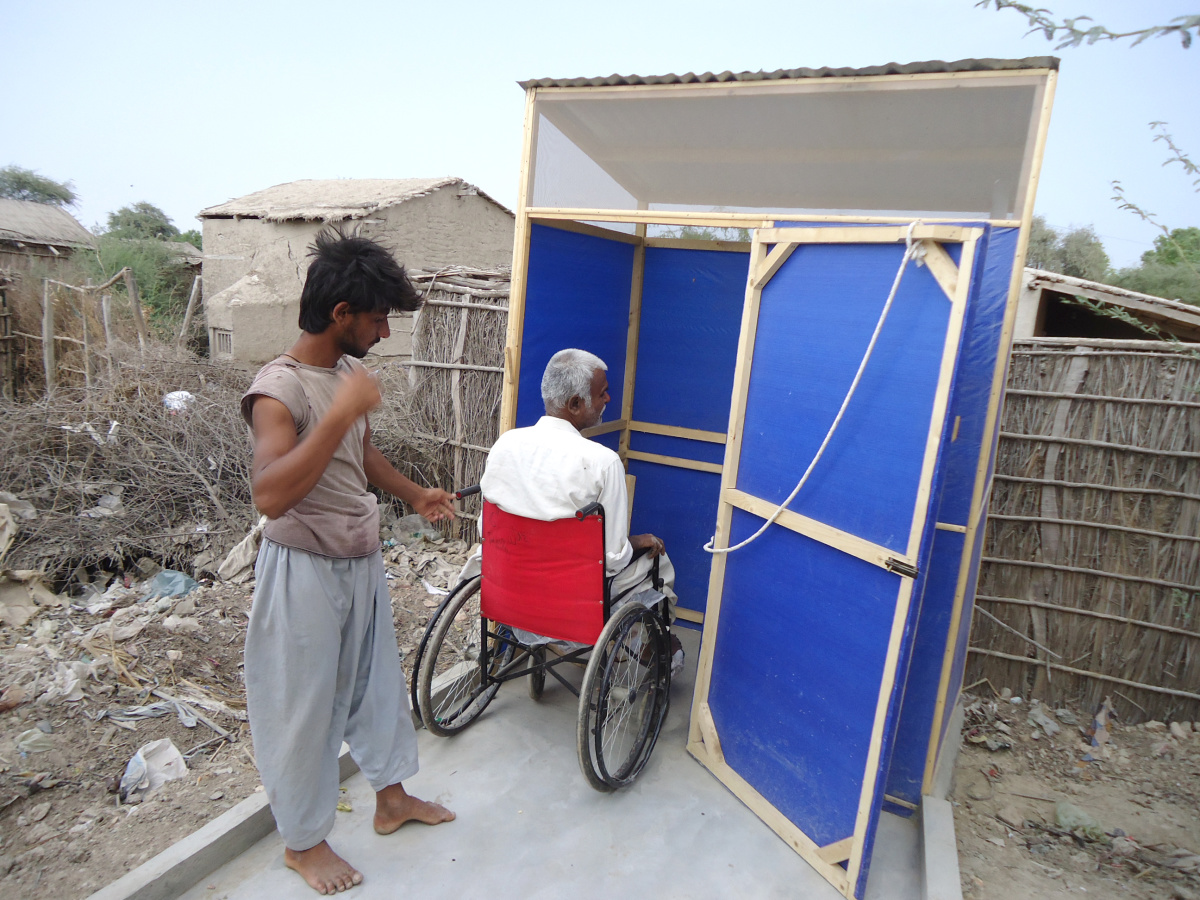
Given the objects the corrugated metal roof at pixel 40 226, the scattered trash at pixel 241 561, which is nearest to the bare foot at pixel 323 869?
the scattered trash at pixel 241 561

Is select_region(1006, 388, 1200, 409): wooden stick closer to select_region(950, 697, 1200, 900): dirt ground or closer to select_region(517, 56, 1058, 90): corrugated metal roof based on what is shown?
select_region(950, 697, 1200, 900): dirt ground

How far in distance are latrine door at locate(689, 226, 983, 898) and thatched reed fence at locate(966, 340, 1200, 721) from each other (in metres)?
2.27

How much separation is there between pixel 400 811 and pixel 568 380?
1.69m

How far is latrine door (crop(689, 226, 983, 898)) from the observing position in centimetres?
216

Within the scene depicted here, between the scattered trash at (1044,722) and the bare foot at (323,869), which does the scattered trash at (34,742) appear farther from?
the scattered trash at (1044,722)

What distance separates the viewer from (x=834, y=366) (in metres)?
2.43

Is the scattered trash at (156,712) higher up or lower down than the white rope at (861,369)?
lower down

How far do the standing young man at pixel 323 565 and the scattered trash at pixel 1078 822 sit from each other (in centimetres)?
297

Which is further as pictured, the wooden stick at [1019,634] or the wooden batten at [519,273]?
the wooden stick at [1019,634]

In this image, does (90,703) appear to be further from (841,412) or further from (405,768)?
(841,412)

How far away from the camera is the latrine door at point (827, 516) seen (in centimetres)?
216

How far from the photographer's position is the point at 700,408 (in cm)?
444

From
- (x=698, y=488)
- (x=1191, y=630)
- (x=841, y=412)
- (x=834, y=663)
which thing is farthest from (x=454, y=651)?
(x=1191, y=630)

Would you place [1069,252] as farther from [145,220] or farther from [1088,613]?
[145,220]
